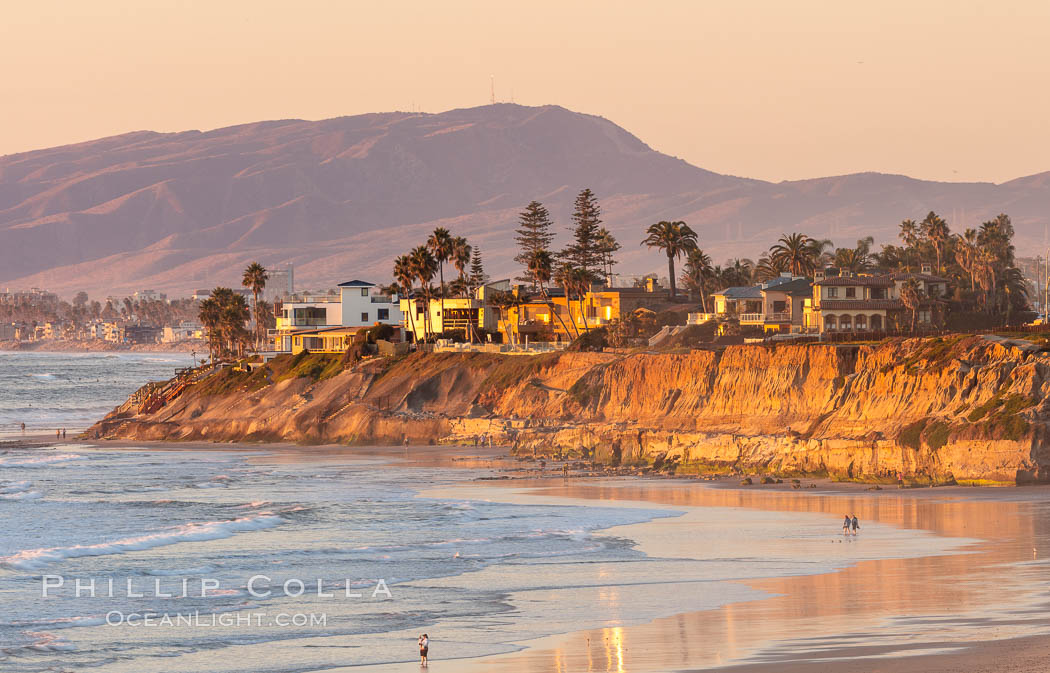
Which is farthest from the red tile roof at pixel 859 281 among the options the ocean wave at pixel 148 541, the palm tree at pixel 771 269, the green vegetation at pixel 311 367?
the ocean wave at pixel 148 541

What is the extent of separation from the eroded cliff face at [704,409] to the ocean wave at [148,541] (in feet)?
79.4

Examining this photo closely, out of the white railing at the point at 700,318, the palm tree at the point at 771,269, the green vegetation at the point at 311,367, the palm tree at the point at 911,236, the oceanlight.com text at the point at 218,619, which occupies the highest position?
the palm tree at the point at 911,236

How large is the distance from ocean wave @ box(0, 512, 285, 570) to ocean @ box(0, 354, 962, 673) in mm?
146

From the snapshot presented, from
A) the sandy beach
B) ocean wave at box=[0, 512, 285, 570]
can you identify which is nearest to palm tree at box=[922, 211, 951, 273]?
ocean wave at box=[0, 512, 285, 570]

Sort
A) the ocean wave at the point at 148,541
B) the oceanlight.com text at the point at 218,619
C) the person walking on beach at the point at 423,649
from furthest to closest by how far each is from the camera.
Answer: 1. the ocean wave at the point at 148,541
2. the oceanlight.com text at the point at 218,619
3. the person walking on beach at the point at 423,649

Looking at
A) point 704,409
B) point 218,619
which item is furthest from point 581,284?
point 218,619

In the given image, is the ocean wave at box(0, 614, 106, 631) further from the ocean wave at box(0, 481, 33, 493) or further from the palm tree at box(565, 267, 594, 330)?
the palm tree at box(565, 267, 594, 330)

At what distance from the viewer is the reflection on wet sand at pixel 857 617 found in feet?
→ 99.4

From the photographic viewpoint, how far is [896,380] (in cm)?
6812

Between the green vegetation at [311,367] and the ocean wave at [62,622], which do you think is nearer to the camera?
the ocean wave at [62,622]

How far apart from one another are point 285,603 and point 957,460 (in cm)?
3222

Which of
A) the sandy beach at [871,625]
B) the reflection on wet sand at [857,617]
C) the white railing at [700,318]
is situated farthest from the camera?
the white railing at [700,318]

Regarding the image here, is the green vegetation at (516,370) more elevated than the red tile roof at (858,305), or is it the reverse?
the red tile roof at (858,305)

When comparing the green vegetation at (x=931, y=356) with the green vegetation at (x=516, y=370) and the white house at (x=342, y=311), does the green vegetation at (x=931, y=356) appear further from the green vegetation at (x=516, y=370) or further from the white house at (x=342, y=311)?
the white house at (x=342, y=311)
